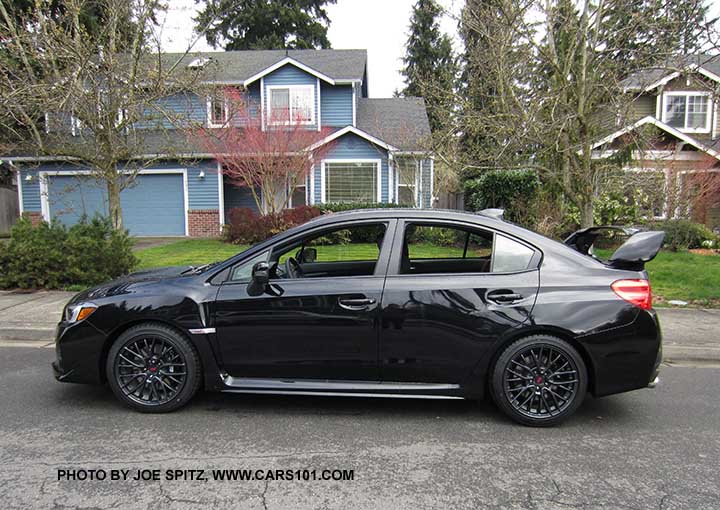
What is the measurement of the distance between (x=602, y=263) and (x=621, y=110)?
4503 mm

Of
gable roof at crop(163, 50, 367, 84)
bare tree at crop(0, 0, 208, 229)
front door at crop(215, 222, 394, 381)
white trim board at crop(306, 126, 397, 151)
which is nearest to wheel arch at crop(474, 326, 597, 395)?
front door at crop(215, 222, 394, 381)

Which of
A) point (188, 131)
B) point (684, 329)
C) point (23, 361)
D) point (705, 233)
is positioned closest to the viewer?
point (23, 361)

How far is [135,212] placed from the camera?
1784 cm

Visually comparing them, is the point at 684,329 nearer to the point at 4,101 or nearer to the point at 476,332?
the point at 476,332

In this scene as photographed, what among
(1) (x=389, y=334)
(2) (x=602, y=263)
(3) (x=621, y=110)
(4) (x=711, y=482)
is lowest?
(4) (x=711, y=482)

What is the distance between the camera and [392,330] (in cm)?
348

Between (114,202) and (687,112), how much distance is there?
22068mm

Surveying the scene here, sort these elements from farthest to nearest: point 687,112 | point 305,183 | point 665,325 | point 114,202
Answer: point 687,112 < point 305,183 < point 114,202 < point 665,325

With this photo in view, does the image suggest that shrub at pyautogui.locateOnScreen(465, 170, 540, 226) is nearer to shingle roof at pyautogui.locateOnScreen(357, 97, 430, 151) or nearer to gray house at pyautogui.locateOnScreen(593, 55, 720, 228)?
gray house at pyautogui.locateOnScreen(593, 55, 720, 228)

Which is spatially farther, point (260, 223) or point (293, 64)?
point (293, 64)

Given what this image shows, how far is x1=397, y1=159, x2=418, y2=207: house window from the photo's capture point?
16.4 m

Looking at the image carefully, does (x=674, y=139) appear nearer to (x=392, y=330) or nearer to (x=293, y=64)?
(x=293, y=64)

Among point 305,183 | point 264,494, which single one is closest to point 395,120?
point 305,183

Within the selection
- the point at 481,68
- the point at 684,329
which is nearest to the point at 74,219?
the point at 481,68
